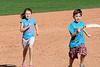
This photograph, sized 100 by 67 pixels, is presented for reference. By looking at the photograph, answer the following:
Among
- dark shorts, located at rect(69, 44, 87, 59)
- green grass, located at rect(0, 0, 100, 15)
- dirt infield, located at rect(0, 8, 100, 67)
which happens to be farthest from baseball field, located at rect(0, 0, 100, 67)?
green grass, located at rect(0, 0, 100, 15)

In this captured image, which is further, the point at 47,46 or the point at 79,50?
the point at 47,46

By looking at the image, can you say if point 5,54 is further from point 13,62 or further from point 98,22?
point 98,22

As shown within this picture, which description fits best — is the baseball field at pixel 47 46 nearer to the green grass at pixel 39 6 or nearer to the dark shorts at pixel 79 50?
the dark shorts at pixel 79 50

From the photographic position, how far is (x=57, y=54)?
30.6ft

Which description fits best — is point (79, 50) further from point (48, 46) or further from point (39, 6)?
point (39, 6)

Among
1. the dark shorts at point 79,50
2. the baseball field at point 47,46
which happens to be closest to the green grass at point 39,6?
the baseball field at point 47,46

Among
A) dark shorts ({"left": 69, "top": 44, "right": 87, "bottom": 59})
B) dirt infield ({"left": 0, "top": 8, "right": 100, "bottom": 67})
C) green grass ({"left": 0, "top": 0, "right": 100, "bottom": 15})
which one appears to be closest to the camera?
dark shorts ({"left": 69, "top": 44, "right": 87, "bottom": 59})

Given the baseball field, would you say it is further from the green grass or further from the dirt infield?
the green grass

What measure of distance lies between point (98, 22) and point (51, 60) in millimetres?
8166

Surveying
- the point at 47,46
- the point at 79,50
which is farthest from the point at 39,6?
the point at 79,50

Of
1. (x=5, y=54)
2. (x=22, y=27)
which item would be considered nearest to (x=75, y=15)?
(x=22, y=27)

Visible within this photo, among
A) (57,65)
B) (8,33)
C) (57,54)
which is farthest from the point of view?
(8,33)

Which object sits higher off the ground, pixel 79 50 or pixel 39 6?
pixel 39 6

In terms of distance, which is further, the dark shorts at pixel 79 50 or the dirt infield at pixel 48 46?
the dirt infield at pixel 48 46
